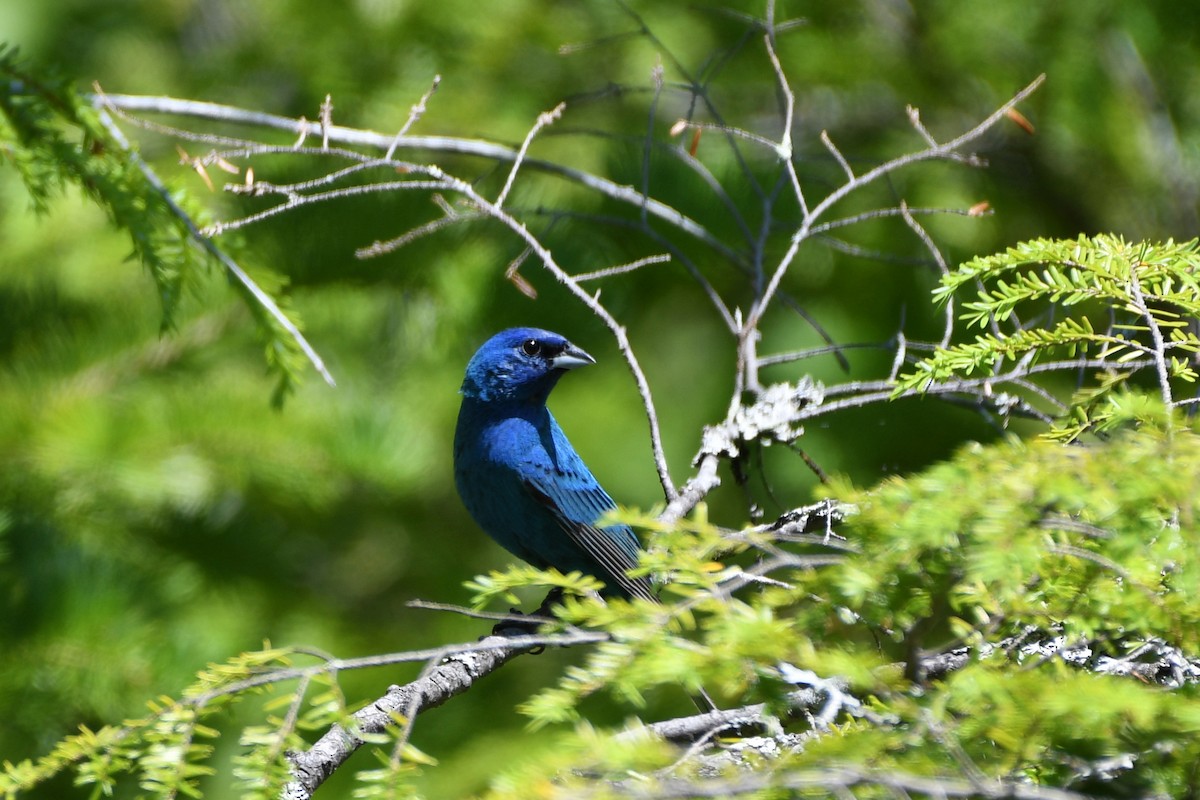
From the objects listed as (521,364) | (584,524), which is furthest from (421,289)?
(584,524)

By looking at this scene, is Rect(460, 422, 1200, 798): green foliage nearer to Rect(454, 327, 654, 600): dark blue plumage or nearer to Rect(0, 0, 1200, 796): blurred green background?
Rect(454, 327, 654, 600): dark blue plumage

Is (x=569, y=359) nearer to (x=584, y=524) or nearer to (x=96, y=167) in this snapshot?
(x=584, y=524)

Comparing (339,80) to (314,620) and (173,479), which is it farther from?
(314,620)

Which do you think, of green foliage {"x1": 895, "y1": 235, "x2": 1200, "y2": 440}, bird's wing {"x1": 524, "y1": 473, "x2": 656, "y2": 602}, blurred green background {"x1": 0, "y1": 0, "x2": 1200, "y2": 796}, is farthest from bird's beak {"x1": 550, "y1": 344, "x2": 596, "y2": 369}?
green foliage {"x1": 895, "y1": 235, "x2": 1200, "y2": 440}

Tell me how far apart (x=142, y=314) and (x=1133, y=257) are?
3.66 m

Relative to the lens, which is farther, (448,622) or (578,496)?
(448,622)

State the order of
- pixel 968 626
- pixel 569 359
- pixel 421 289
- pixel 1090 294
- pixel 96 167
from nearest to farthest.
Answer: pixel 968 626 < pixel 1090 294 < pixel 96 167 < pixel 569 359 < pixel 421 289

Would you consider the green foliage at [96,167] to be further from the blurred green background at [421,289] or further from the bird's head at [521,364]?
the blurred green background at [421,289]

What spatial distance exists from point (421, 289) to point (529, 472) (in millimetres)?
1556

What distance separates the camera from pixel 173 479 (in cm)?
430

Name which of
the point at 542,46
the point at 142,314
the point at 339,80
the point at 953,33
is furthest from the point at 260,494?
the point at 953,33

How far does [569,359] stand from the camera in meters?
3.75

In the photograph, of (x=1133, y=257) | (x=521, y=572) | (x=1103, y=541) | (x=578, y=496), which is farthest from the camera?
(x=578, y=496)

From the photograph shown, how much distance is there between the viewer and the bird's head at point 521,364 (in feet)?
12.3
